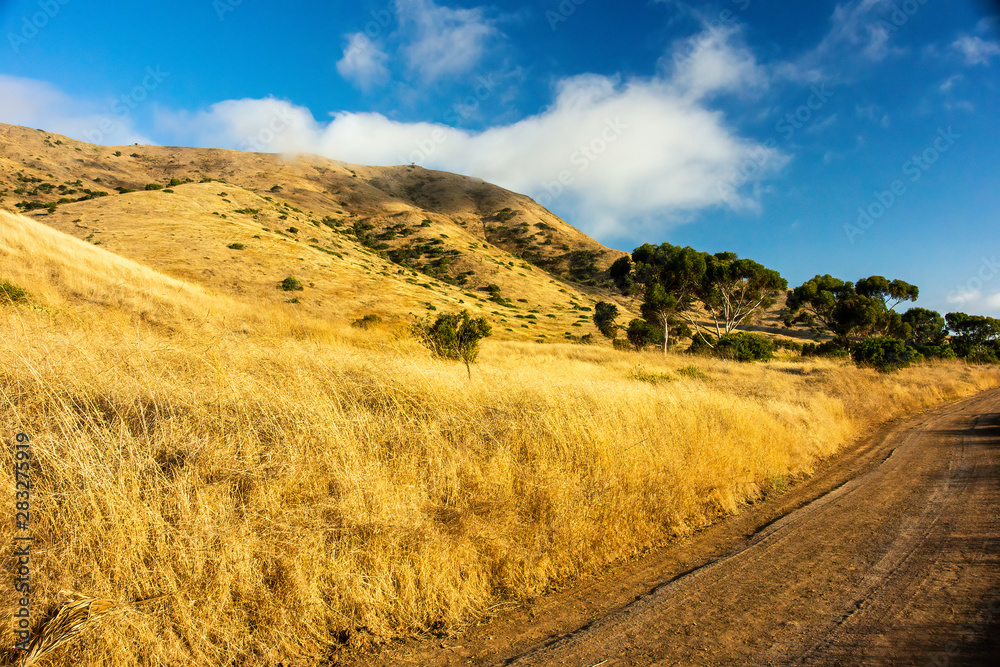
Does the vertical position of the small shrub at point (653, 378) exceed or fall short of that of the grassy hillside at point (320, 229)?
it falls short

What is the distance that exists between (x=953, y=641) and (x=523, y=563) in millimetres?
3241

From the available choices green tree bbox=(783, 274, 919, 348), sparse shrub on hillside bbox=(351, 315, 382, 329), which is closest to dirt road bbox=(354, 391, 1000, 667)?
sparse shrub on hillside bbox=(351, 315, 382, 329)

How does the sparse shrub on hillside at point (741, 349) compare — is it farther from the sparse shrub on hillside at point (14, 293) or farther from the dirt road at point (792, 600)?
the sparse shrub on hillside at point (14, 293)

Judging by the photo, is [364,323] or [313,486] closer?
[313,486]

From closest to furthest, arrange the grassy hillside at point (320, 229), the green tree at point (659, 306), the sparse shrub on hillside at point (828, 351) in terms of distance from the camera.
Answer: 1. the sparse shrub on hillside at point (828, 351)
2. the green tree at point (659, 306)
3. the grassy hillside at point (320, 229)

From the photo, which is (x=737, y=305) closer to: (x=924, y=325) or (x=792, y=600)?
(x=792, y=600)

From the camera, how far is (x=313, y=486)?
3945mm

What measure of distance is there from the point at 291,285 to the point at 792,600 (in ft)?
117

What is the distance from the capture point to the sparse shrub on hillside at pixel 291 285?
3284 centimetres

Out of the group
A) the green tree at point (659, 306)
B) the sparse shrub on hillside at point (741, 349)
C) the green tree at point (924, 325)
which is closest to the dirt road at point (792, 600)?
the sparse shrub on hillside at point (741, 349)

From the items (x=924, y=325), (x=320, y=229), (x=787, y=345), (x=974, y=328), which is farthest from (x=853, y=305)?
(x=320, y=229)

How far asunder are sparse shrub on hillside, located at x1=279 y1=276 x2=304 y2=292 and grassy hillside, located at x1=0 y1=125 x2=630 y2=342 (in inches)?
23.2

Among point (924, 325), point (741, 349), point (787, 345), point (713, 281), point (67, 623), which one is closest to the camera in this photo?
point (67, 623)

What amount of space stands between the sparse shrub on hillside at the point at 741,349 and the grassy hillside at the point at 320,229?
633 inches
